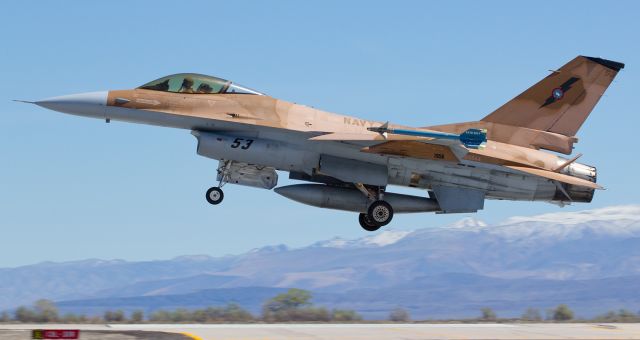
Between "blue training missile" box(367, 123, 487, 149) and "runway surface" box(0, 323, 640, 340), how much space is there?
4.50m

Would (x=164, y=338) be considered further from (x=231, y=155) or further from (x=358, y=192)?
(x=358, y=192)

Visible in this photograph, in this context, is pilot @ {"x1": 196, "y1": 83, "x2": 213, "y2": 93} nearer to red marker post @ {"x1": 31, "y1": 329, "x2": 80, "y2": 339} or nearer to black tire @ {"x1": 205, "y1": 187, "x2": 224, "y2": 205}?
black tire @ {"x1": 205, "y1": 187, "x2": 224, "y2": 205}

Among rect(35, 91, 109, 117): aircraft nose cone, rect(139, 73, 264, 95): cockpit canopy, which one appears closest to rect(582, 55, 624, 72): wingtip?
rect(139, 73, 264, 95): cockpit canopy

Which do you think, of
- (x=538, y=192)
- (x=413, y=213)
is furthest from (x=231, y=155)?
(x=538, y=192)

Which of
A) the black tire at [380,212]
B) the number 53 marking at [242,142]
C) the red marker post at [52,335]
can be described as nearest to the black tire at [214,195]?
the number 53 marking at [242,142]

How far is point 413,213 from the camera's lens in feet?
89.7

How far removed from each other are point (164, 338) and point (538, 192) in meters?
11.1

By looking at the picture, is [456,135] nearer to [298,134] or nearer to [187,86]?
[298,134]

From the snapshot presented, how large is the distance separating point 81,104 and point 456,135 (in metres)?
9.16

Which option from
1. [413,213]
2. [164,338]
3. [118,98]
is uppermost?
[118,98]

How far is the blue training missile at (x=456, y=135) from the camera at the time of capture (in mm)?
23562

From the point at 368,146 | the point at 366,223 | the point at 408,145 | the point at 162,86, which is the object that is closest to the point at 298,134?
the point at 368,146

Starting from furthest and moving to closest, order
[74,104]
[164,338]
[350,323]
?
[350,323] → [74,104] → [164,338]

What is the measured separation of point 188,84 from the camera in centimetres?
2542
